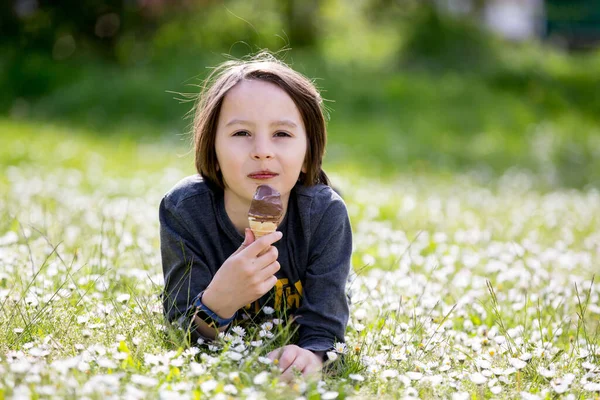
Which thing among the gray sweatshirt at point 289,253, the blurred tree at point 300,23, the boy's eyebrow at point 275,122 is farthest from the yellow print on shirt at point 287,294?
the blurred tree at point 300,23

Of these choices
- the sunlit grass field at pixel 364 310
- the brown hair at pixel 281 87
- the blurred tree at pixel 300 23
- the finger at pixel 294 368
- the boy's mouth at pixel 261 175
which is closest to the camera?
the sunlit grass field at pixel 364 310

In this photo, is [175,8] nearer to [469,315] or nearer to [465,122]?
[465,122]

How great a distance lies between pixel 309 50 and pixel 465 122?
6086mm

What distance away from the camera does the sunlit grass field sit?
2.68 metres

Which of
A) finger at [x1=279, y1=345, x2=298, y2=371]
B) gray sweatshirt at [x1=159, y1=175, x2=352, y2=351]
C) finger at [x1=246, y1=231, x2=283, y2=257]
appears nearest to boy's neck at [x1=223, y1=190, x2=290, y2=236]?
gray sweatshirt at [x1=159, y1=175, x2=352, y2=351]

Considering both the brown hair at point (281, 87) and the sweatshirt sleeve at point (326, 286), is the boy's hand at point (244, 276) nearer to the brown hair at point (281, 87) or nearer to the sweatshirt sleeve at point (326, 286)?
the sweatshirt sleeve at point (326, 286)

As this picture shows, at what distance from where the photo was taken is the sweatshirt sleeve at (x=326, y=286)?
10.5ft

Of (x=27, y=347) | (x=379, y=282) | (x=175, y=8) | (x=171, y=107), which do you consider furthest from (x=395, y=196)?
(x=175, y=8)

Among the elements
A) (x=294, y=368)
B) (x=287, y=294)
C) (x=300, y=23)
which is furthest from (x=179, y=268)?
(x=300, y=23)

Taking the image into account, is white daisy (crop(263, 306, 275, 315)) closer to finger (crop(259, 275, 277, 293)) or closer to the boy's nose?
finger (crop(259, 275, 277, 293))

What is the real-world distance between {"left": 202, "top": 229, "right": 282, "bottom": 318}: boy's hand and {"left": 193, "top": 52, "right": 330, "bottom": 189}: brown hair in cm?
56

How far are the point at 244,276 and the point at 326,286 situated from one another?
451mm

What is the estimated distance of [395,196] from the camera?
8.02m

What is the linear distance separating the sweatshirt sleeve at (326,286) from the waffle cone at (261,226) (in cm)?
38
